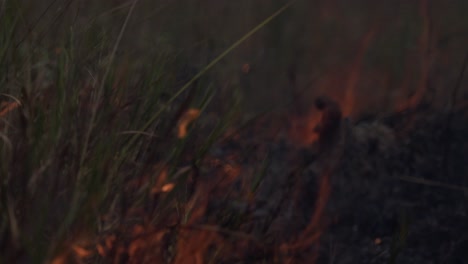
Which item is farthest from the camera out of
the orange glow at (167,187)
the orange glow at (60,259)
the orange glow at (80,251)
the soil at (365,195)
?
the soil at (365,195)

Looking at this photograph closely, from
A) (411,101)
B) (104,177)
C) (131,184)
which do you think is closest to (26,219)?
(104,177)

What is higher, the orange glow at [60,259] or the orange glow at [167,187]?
the orange glow at [60,259]

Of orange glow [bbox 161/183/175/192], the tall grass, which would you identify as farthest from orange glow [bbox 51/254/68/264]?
orange glow [bbox 161/183/175/192]

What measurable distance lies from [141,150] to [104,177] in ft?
1.18

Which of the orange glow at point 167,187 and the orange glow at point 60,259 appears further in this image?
the orange glow at point 167,187

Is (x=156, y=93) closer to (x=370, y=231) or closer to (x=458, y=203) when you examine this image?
(x=370, y=231)

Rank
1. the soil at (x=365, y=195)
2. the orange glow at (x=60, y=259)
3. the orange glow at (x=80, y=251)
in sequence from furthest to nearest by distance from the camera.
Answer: the soil at (x=365, y=195)
the orange glow at (x=80, y=251)
the orange glow at (x=60, y=259)

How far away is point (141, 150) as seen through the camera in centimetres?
182

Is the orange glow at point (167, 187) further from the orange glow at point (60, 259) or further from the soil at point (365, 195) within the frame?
the orange glow at point (60, 259)

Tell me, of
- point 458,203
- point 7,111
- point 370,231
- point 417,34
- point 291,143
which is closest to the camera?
point 7,111

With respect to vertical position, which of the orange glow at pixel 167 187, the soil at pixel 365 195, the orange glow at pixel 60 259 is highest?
the orange glow at pixel 60 259

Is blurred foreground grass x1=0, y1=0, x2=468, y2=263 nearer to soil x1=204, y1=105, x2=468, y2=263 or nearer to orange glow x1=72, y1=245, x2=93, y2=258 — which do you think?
orange glow x1=72, y1=245, x2=93, y2=258

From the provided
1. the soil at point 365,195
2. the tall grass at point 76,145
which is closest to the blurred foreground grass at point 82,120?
the tall grass at point 76,145

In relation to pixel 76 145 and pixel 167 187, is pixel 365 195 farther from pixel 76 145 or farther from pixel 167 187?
pixel 76 145
